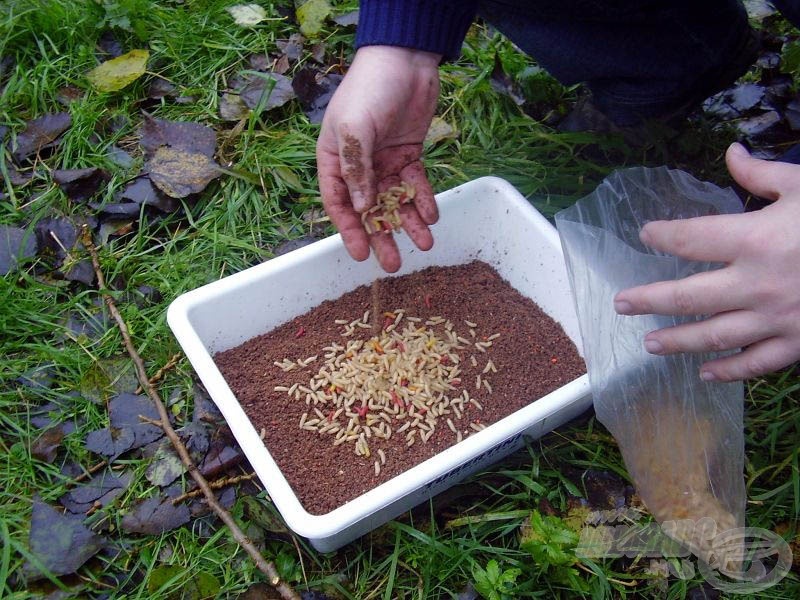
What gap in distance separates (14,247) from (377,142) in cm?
117

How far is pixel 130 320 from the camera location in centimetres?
209

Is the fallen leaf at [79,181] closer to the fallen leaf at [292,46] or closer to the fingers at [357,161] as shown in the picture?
the fallen leaf at [292,46]

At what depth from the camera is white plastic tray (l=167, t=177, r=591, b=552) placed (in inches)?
59.6

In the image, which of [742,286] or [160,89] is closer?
[742,286]

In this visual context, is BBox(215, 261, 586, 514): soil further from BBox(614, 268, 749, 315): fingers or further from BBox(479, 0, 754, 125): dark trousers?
BBox(479, 0, 754, 125): dark trousers

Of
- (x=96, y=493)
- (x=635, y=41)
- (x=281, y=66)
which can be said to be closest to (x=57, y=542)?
(x=96, y=493)

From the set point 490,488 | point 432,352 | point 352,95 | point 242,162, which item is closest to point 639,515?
point 490,488

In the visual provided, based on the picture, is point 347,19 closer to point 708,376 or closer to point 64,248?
point 64,248

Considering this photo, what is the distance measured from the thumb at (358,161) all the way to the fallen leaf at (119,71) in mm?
1262

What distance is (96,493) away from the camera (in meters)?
1.78

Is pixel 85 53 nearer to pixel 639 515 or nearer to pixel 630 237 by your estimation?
pixel 630 237

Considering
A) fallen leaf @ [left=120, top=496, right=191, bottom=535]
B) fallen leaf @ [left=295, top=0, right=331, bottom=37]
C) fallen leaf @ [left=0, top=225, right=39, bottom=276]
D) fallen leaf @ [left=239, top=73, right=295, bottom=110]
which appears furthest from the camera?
fallen leaf @ [left=295, top=0, right=331, bottom=37]

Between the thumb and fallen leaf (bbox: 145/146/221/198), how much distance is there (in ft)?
2.62

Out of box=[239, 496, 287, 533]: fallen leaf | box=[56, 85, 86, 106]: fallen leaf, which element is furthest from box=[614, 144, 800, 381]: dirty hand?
box=[56, 85, 86, 106]: fallen leaf
